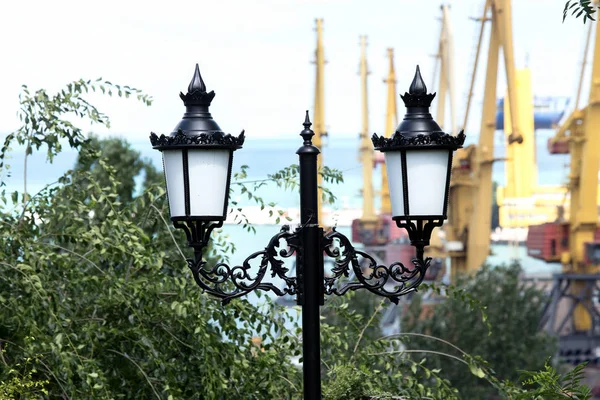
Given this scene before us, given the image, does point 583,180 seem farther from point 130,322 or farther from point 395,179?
point 395,179

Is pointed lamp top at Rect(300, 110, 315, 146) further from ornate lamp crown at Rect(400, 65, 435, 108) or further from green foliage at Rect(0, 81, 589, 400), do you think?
green foliage at Rect(0, 81, 589, 400)

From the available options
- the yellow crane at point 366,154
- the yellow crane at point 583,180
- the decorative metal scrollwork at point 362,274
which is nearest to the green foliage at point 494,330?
the yellow crane at point 583,180

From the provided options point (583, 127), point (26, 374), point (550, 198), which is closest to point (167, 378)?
point (26, 374)

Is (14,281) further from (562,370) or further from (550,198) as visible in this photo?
(550,198)

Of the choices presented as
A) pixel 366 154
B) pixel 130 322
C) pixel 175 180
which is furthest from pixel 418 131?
pixel 366 154

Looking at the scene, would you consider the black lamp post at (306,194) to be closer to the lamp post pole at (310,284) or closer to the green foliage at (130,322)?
the lamp post pole at (310,284)

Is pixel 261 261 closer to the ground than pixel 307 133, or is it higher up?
closer to the ground

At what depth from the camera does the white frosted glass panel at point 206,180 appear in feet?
9.32

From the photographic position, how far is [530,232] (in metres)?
27.8

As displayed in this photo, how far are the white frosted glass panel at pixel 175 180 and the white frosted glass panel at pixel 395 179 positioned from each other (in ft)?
1.75

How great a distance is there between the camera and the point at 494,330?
21.3 m

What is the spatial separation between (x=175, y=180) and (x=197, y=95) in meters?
0.24

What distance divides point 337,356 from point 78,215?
1311 millimetres

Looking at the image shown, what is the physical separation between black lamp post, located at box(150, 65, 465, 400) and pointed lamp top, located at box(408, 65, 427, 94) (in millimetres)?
23
